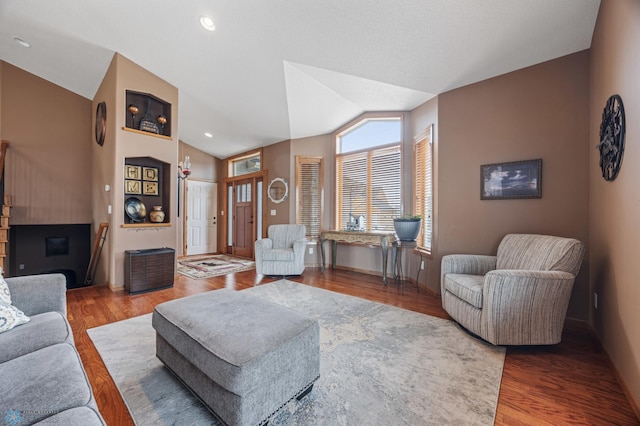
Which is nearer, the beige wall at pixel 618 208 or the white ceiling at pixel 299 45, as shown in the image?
the beige wall at pixel 618 208

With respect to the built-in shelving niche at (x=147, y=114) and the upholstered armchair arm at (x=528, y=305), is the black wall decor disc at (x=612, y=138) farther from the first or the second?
the built-in shelving niche at (x=147, y=114)

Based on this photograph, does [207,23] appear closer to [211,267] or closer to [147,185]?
[147,185]

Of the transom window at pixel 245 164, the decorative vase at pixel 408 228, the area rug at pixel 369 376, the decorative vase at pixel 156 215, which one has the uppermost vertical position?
the transom window at pixel 245 164

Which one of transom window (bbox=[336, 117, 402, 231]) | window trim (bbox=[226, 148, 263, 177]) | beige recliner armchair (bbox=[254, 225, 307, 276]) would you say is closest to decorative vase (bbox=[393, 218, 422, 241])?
transom window (bbox=[336, 117, 402, 231])

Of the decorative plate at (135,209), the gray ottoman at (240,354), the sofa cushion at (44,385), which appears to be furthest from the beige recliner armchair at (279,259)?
the sofa cushion at (44,385)

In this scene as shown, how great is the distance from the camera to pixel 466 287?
2.30 m

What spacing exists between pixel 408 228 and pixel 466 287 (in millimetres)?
1367

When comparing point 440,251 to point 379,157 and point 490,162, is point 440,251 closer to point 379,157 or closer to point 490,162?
point 490,162

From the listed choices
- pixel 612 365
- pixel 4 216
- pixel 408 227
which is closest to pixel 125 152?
pixel 4 216

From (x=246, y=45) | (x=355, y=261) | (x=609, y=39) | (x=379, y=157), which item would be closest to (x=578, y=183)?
(x=609, y=39)

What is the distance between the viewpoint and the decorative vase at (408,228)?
11.8 ft

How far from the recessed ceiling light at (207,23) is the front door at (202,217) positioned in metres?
4.65

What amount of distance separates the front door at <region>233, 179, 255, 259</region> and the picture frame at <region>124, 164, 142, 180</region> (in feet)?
8.67

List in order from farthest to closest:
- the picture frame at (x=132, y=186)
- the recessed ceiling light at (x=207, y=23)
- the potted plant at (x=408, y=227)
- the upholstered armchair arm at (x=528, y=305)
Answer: the picture frame at (x=132, y=186) < the potted plant at (x=408, y=227) < the recessed ceiling light at (x=207, y=23) < the upholstered armchair arm at (x=528, y=305)
